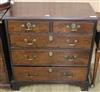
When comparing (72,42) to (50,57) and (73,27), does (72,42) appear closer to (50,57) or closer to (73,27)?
(73,27)

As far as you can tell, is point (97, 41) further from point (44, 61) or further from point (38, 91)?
point (38, 91)

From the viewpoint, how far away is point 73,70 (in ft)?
5.58

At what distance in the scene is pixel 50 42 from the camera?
1537mm

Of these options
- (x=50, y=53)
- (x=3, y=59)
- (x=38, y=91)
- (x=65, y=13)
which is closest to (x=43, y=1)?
(x=65, y=13)

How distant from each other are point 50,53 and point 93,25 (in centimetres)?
44

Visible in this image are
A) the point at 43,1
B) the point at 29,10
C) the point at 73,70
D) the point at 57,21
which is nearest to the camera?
the point at 57,21

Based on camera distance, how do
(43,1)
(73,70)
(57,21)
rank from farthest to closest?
(43,1) < (73,70) < (57,21)

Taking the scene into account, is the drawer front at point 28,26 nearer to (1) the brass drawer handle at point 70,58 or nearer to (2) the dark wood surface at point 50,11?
(2) the dark wood surface at point 50,11

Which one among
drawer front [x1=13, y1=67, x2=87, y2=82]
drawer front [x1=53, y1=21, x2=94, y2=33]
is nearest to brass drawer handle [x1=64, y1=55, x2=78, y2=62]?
drawer front [x1=13, y1=67, x2=87, y2=82]

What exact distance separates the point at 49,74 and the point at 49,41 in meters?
0.37

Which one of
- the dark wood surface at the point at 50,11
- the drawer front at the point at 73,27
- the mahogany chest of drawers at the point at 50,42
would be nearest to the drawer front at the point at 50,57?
the mahogany chest of drawers at the point at 50,42

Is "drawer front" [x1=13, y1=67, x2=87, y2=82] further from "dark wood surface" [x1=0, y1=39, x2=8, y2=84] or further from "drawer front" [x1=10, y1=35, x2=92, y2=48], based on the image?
"drawer front" [x1=10, y1=35, x2=92, y2=48]

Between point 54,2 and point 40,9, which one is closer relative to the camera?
point 40,9

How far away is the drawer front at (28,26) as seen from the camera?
4.73 feet
